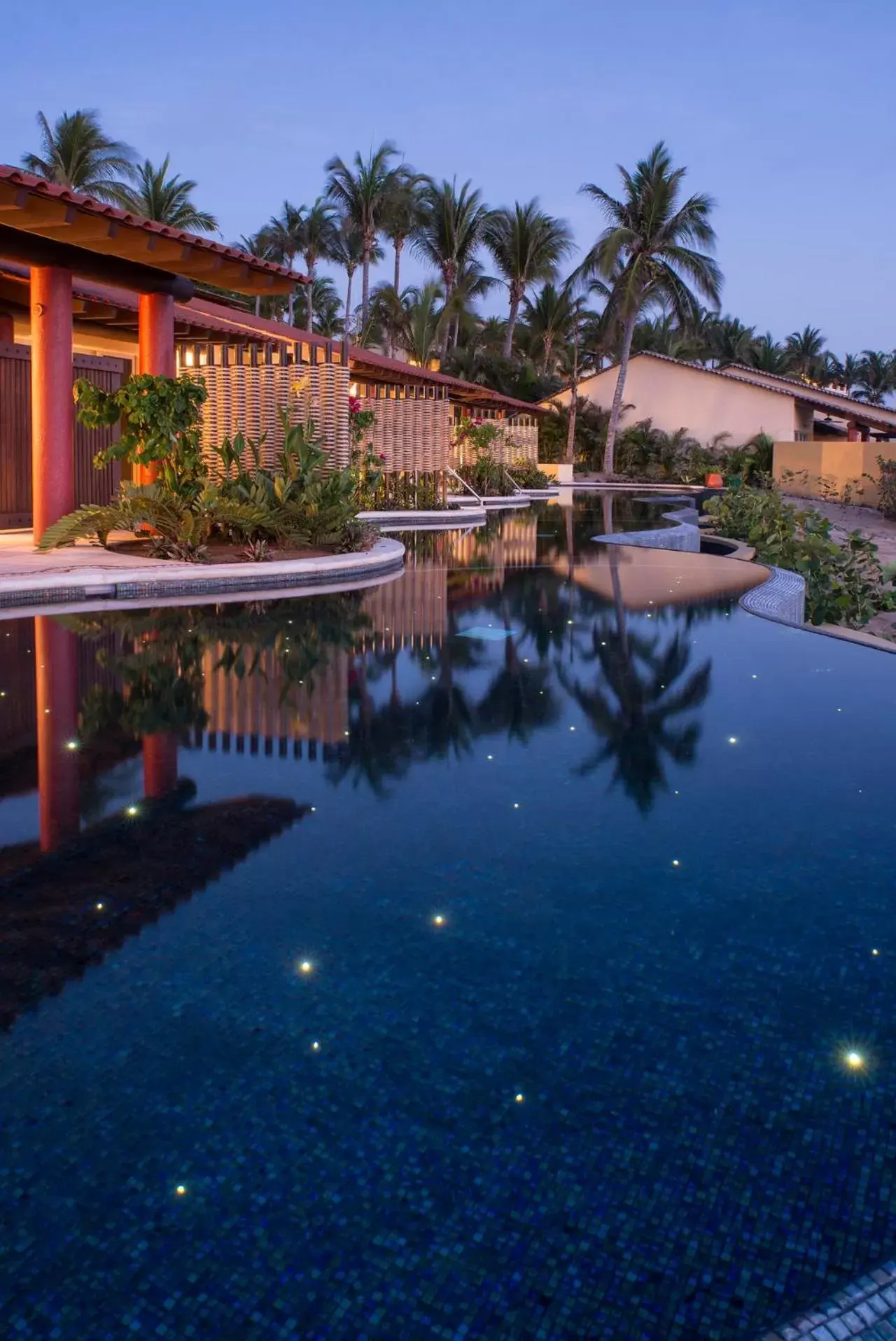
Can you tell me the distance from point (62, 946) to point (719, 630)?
6.81 meters

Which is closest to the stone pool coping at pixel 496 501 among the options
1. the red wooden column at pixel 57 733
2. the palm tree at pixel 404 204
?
the red wooden column at pixel 57 733

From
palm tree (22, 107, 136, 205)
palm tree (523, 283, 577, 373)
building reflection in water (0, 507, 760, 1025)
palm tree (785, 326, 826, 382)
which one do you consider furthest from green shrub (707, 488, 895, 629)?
palm tree (785, 326, 826, 382)

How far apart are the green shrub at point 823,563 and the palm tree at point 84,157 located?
91.9 feet

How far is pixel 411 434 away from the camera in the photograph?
21906 millimetres

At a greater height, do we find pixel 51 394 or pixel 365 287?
pixel 365 287

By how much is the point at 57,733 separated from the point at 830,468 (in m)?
32.3

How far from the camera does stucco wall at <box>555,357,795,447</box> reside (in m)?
42.3

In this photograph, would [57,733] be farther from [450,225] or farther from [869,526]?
[450,225]

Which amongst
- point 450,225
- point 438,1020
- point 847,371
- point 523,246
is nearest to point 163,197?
point 450,225

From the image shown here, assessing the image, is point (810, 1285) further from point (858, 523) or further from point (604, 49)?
point (604, 49)

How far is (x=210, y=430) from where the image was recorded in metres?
14.9

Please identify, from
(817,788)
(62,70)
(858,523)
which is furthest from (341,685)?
(62,70)

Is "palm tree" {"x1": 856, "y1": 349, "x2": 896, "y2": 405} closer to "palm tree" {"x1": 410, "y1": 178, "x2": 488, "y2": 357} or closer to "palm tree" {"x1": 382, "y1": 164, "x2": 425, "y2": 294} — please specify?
"palm tree" {"x1": 410, "y1": 178, "x2": 488, "y2": 357}

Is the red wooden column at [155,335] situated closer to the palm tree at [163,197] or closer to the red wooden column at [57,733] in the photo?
the red wooden column at [57,733]
